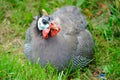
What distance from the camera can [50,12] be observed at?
5855mm

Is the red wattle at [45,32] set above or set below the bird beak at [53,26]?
below

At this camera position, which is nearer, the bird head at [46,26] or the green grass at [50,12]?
the green grass at [50,12]

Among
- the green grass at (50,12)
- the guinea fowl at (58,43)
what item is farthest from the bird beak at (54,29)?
the green grass at (50,12)

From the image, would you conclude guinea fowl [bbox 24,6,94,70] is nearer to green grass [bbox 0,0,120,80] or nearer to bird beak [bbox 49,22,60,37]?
bird beak [bbox 49,22,60,37]

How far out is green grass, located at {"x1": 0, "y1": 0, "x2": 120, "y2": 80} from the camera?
13.7 ft

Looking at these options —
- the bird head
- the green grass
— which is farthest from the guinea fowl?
the green grass

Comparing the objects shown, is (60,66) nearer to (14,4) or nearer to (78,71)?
(78,71)

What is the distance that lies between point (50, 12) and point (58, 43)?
4.34ft

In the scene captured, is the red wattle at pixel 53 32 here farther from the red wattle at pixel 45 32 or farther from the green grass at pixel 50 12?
the green grass at pixel 50 12

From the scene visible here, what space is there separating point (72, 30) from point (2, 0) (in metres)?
1.54

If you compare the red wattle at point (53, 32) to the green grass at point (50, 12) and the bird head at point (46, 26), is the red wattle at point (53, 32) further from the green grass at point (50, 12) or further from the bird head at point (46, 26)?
the green grass at point (50, 12)

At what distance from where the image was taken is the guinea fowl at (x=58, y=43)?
4.55 metres

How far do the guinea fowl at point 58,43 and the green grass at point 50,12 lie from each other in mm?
133

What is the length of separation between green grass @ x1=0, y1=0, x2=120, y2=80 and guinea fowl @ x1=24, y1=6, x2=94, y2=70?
0.44 feet
